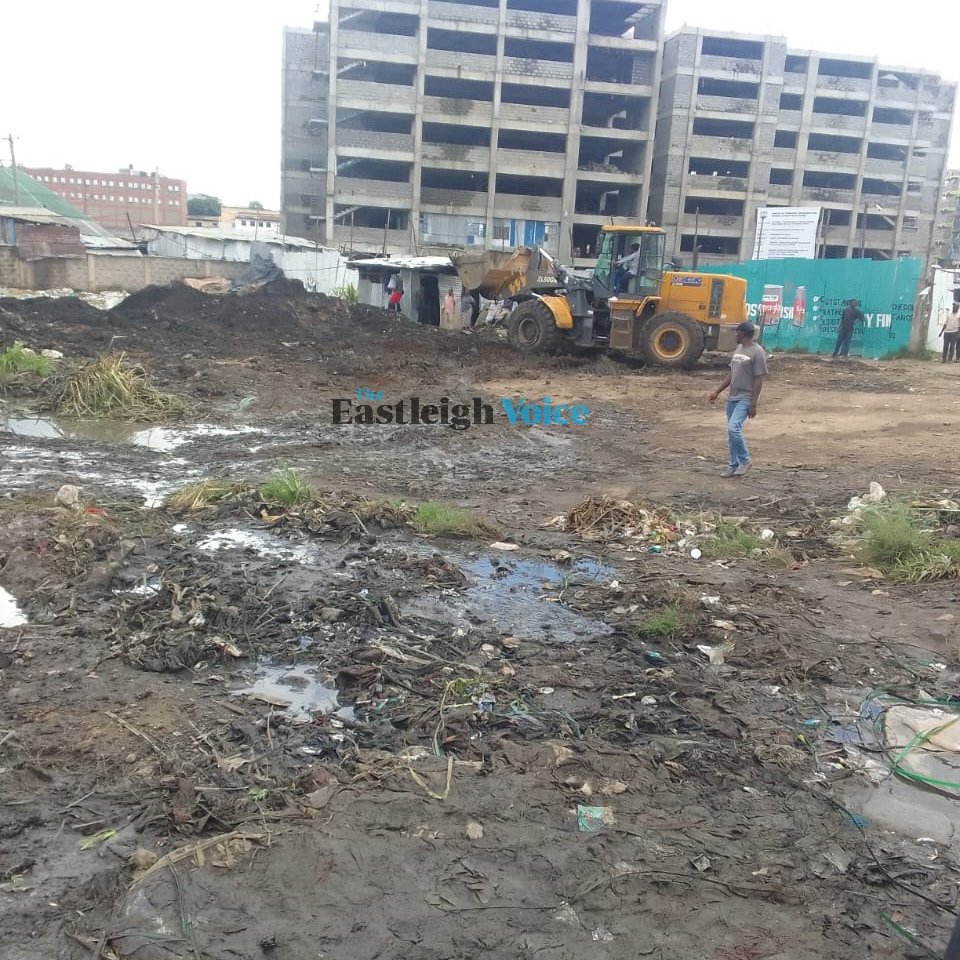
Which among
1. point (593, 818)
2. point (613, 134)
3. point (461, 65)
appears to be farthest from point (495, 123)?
point (593, 818)

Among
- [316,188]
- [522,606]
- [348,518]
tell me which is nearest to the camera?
[522,606]

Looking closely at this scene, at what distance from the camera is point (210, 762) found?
10.8ft

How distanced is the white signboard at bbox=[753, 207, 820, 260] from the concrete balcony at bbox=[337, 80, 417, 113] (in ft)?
64.8

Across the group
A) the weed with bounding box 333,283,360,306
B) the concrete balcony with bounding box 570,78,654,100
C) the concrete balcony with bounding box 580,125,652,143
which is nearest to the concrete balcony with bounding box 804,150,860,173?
the concrete balcony with bounding box 580,125,652,143

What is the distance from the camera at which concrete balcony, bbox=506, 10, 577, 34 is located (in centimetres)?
4384

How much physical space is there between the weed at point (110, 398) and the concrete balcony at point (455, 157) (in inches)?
1423

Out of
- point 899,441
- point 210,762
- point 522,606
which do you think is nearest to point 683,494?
point 522,606

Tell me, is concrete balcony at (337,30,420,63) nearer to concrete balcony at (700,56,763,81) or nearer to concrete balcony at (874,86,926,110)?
concrete balcony at (700,56,763,81)

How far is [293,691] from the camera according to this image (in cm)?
405

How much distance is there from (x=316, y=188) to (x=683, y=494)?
44748 millimetres

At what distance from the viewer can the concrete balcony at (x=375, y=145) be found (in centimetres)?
4288

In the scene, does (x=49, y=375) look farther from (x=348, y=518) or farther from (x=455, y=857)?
(x=455, y=857)

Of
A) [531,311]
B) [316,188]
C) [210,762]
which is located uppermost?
[316,188]

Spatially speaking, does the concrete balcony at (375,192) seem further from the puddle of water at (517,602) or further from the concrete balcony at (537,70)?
the puddle of water at (517,602)
